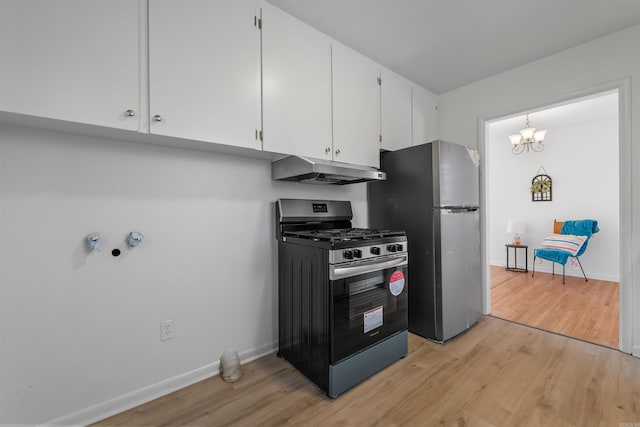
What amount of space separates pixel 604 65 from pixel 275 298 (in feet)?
10.6

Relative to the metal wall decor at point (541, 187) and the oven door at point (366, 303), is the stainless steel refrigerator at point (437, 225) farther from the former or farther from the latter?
the metal wall decor at point (541, 187)

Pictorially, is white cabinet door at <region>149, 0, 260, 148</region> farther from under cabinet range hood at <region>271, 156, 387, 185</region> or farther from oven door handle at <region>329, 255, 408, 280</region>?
oven door handle at <region>329, 255, 408, 280</region>

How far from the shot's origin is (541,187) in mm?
4891

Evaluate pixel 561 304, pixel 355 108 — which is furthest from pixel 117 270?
pixel 561 304

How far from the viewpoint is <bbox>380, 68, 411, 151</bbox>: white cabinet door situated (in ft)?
8.25

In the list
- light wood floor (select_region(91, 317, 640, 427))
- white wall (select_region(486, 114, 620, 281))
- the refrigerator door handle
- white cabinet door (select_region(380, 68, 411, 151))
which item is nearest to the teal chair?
white wall (select_region(486, 114, 620, 281))

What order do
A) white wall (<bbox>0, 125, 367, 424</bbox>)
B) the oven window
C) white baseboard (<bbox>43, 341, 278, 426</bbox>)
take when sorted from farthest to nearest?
the oven window < white baseboard (<bbox>43, 341, 278, 426</bbox>) < white wall (<bbox>0, 125, 367, 424</bbox>)

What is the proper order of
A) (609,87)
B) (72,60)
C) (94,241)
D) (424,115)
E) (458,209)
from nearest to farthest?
1. (72,60)
2. (94,241)
3. (609,87)
4. (458,209)
5. (424,115)

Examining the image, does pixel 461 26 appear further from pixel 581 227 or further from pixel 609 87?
pixel 581 227

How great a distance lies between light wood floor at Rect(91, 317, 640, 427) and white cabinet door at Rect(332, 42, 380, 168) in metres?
1.62

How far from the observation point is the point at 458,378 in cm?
179

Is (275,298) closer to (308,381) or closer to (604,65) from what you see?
(308,381)

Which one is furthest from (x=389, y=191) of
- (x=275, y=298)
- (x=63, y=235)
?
(x=63, y=235)

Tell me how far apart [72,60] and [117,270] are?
105cm
